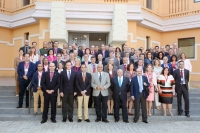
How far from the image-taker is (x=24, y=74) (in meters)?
8.39

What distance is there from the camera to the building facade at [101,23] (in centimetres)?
1248

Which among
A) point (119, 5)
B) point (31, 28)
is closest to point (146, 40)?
point (119, 5)

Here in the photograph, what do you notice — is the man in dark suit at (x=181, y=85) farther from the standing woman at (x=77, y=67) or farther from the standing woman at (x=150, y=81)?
the standing woman at (x=77, y=67)

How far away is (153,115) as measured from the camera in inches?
328

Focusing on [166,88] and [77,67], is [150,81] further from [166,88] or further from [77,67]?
[77,67]

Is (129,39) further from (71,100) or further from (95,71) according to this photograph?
(71,100)

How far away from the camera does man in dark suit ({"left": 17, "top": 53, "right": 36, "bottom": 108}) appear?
834 centimetres

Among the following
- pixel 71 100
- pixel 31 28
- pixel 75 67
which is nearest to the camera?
pixel 71 100

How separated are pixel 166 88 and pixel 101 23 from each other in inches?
241

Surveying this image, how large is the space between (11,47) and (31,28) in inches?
103

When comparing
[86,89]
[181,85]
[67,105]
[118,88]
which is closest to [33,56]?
[67,105]

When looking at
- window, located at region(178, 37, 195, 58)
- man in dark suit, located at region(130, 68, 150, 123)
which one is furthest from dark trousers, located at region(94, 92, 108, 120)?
window, located at region(178, 37, 195, 58)

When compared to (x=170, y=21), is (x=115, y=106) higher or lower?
lower

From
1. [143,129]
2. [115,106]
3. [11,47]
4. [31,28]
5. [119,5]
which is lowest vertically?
[143,129]
